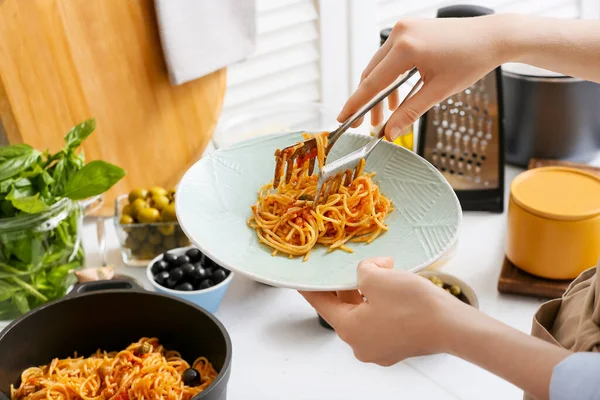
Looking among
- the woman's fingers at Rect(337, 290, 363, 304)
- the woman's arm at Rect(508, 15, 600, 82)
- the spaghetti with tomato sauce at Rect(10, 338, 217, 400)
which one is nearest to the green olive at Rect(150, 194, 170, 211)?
the spaghetti with tomato sauce at Rect(10, 338, 217, 400)

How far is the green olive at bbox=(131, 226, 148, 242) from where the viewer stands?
1.43 meters

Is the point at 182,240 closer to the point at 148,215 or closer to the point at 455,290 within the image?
the point at 148,215

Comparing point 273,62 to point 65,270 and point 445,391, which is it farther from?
point 445,391

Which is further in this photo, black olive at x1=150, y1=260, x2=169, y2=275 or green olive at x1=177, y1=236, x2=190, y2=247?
green olive at x1=177, y1=236, x2=190, y2=247

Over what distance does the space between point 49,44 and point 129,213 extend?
1.22 ft

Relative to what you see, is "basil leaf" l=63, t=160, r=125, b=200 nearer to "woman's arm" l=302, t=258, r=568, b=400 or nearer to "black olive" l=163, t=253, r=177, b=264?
"black olive" l=163, t=253, r=177, b=264

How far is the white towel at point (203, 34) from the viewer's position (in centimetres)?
151

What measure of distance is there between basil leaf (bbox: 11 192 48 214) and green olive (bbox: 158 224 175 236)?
0.28 meters

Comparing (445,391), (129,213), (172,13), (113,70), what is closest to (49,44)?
(113,70)

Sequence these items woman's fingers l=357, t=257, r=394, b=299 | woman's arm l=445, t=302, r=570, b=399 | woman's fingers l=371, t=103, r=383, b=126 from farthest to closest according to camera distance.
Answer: woman's fingers l=371, t=103, r=383, b=126 < woman's fingers l=357, t=257, r=394, b=299 < woman's arm l=445, t=302, r=570, b=399

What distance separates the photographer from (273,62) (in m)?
1.87

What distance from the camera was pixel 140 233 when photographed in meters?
1.44

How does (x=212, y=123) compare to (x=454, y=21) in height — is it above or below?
below

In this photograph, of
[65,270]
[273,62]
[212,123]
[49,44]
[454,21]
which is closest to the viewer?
[454,21]
